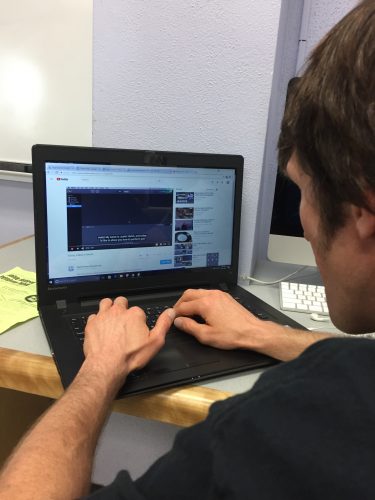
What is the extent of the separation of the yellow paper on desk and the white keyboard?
54 centimetres

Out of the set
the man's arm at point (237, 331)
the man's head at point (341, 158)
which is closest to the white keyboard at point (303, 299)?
the man's arm at point (237, 331)

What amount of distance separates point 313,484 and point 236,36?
3.03 feet

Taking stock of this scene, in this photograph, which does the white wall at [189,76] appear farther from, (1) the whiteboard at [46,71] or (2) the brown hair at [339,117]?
(1) the whiteboard at [46,71]

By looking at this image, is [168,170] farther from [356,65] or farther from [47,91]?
[47,91]

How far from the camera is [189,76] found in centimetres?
99

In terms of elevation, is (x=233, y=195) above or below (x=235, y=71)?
below

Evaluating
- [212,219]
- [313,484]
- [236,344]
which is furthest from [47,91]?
[313,484]

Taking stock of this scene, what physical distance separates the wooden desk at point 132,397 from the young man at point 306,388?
0.05 meters

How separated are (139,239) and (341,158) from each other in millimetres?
531

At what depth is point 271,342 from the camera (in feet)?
2.30

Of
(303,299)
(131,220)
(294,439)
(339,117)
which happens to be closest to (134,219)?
(131,220)

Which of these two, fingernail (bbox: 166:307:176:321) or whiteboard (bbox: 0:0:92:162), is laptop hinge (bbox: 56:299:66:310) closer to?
fingernail (bbox: 166:307:176:321)

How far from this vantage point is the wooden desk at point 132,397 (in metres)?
0.61

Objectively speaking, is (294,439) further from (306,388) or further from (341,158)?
(341,158)
